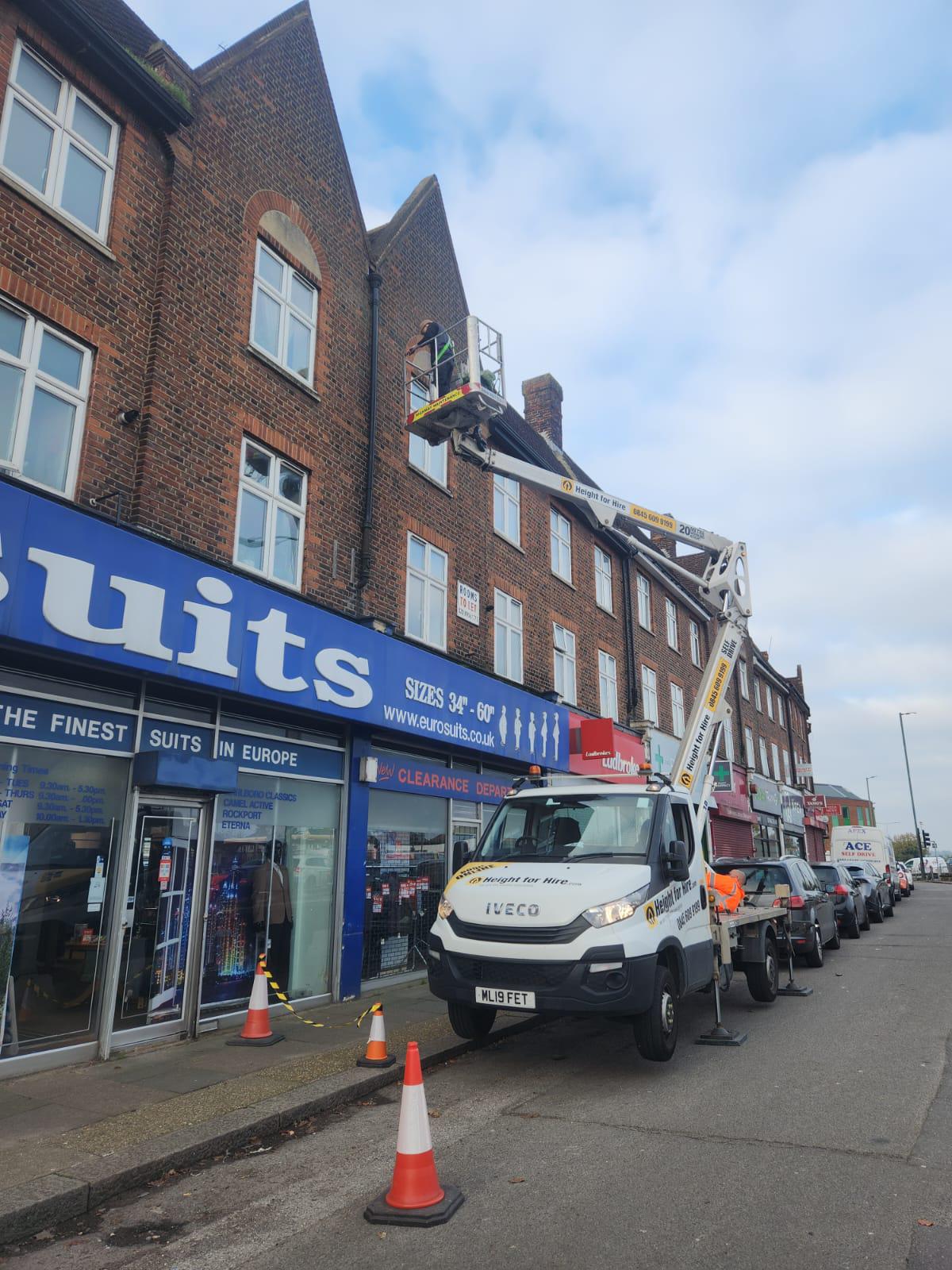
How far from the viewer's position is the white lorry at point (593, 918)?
670 centimetres

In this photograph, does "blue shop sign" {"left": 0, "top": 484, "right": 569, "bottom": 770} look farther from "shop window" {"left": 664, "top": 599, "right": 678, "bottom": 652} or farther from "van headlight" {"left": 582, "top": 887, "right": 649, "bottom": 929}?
"shop window" {"left": 664, "top": 599, "right": 678, "bottom": 652}

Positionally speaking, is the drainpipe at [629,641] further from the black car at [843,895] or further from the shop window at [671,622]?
the black car at [843,895]

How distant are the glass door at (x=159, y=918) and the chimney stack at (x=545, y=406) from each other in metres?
16.7

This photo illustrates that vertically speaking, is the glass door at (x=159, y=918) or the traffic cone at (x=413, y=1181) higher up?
the glass door at (x=159, y=918)

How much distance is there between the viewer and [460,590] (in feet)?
48.7

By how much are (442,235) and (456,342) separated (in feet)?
6.67

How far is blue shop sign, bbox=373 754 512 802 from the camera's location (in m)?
12.0

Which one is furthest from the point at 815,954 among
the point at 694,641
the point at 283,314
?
the point at 694,641

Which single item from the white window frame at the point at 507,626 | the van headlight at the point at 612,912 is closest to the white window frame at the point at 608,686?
the white window frame at the point at 507,626

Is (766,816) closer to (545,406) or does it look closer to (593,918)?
(545,406)

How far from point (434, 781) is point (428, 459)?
5.32 m

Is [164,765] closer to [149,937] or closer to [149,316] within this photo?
[149,937]

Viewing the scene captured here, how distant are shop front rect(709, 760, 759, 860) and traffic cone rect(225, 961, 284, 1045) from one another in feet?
60.5

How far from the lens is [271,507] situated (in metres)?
10.8
